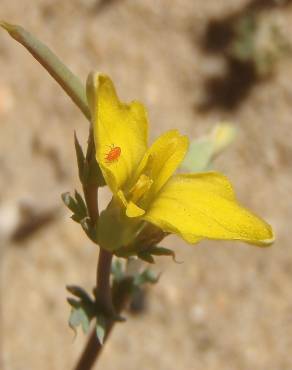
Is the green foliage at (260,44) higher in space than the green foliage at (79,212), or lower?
lower

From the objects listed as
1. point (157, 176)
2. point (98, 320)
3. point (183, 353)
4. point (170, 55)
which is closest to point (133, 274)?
point (98, 320)

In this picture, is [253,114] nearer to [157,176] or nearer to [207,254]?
[207,254]

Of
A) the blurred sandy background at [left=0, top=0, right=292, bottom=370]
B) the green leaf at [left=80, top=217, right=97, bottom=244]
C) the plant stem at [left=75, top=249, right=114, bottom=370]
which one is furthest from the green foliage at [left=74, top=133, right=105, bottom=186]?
the blurred sandy background at [left=0, top=0, right=292, bottom=370]

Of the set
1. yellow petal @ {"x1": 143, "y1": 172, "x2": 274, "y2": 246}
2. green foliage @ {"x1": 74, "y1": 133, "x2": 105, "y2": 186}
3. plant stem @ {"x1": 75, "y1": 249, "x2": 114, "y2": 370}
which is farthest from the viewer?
plant stem @ {"x1": 75, "y1": 249, "x2": 114, "y2": 370}

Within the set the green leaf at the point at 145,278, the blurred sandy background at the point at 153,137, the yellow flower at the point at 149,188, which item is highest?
the yellow flower at the point at 149,188

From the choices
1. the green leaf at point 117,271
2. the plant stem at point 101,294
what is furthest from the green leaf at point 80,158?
the green leaf at point 117,271

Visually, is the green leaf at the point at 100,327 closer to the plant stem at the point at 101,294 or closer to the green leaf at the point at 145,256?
the plant stem at the point at 101,294

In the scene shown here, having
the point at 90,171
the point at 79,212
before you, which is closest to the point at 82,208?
the point at 79,212

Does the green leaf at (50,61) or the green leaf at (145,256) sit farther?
the green leaf at (145,256)

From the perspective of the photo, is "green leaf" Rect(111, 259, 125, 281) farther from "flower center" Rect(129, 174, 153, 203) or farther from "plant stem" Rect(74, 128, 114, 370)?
"flower center" Rect(129, 174, 153, 203)
